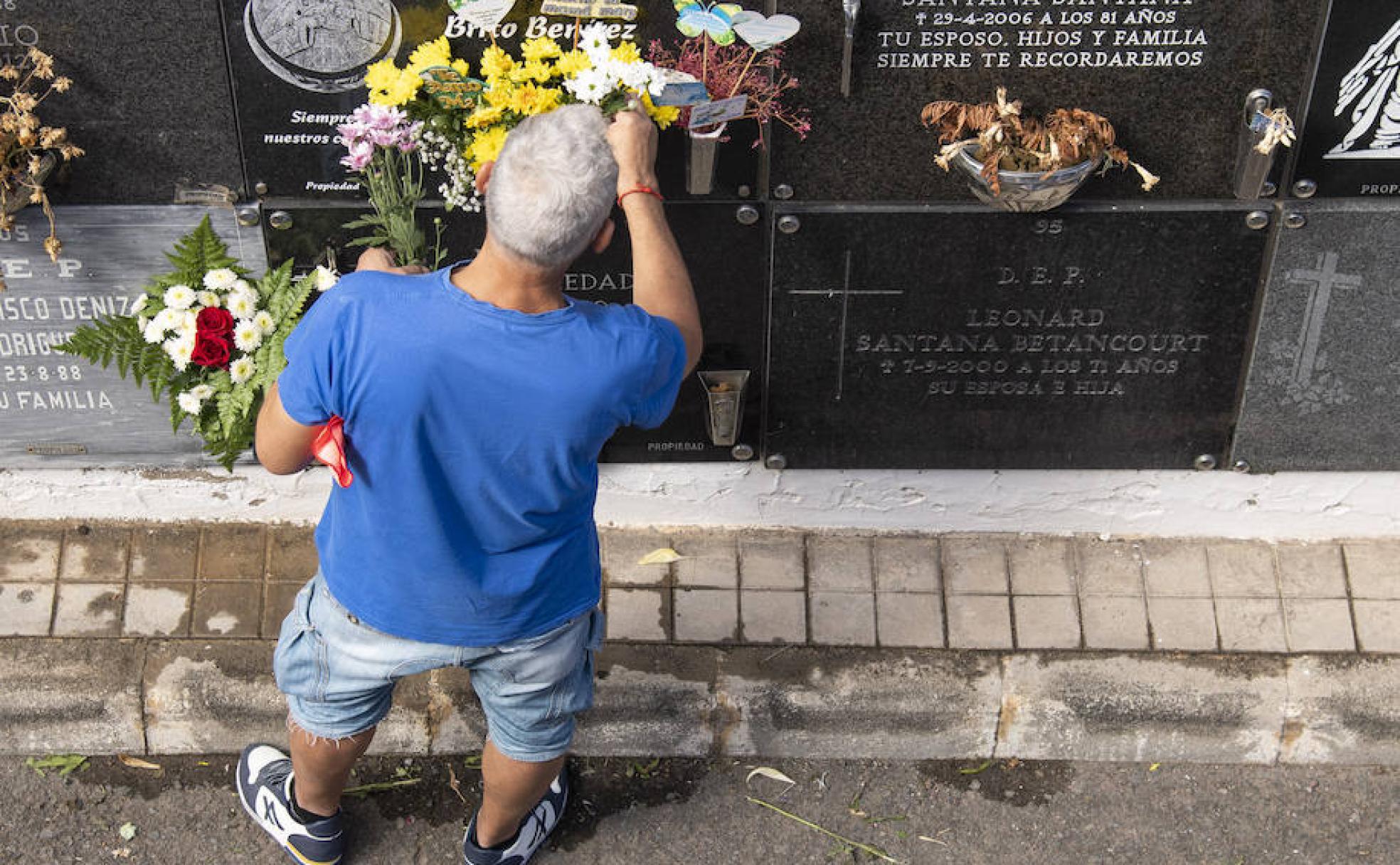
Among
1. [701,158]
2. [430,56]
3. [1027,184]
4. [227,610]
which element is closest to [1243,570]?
[1027,184]

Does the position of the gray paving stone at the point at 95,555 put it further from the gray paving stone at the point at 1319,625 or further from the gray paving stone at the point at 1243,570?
the gray paving stone at the point at 1319,625

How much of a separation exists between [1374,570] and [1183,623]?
0.59 meters

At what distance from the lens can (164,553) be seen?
150 inches

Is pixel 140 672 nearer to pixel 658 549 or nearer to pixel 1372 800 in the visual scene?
pixel 658 549

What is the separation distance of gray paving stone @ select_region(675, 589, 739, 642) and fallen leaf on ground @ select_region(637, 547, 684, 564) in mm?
101

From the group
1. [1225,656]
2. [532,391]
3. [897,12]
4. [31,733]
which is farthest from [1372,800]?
[31,733]

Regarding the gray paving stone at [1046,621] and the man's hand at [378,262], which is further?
the gray paving stone at [1046,621]

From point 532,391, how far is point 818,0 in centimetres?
136

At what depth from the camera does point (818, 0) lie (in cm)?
316

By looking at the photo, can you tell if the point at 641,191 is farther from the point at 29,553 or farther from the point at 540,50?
the point at 29,553

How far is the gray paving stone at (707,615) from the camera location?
12.2 feet

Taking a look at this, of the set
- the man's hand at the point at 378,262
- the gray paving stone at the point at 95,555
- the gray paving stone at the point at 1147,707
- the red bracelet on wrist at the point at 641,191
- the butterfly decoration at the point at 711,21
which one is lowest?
the gray paving stone at the point at 1147,707

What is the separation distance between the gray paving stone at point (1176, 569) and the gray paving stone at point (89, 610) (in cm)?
283

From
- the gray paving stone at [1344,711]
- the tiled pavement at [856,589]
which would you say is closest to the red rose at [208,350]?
the tiled pavement at [856,589]
